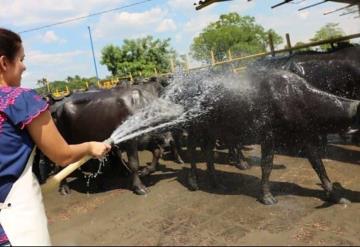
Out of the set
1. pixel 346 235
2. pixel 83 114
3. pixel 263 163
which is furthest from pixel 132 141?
pixel 346 235

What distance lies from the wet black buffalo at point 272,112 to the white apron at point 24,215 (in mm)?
3699

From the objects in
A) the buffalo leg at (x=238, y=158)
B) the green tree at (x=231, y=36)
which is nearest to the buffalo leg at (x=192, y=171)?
the buffalo leg at (x=238, y=158)

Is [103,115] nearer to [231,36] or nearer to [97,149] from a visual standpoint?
[97,149]

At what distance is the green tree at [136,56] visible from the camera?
38781mm

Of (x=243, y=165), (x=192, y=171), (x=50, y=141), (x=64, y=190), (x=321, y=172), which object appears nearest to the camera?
(x=50, y=141)

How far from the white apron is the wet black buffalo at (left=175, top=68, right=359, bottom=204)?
12.1 ft

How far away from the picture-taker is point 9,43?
7.15 ft

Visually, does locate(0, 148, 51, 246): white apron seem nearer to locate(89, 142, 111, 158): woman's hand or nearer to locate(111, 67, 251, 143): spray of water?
locate(89, 142, 111, 158): woman's hand

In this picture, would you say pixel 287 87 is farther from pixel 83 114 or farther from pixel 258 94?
pixel 83 114

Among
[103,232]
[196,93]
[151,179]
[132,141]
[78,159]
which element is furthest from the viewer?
[151,179]

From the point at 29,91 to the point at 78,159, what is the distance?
43cm

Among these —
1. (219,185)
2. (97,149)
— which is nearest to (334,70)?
(219,185)

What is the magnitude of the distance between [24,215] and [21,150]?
308 millimetres

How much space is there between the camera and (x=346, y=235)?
4.25 m
